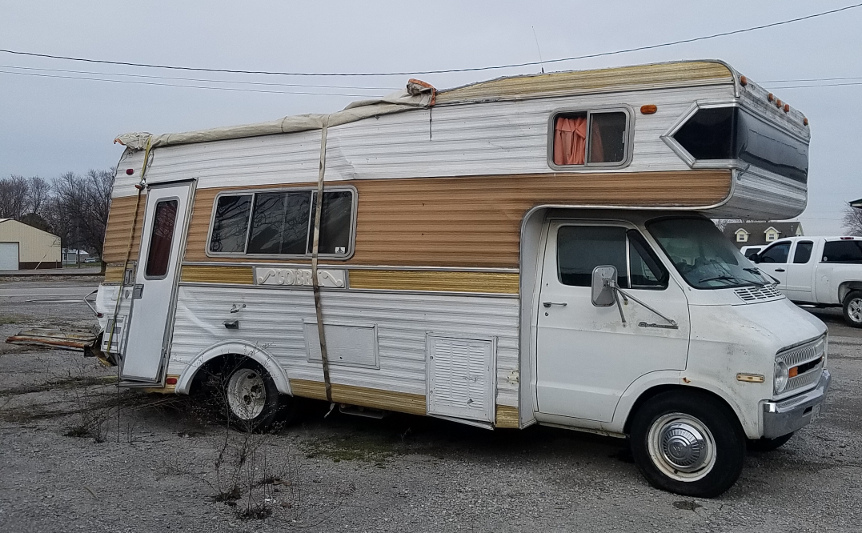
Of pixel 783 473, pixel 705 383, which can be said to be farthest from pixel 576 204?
pixel 783 473

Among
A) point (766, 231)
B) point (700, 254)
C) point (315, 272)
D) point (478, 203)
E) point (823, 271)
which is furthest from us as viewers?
point (766, 231)

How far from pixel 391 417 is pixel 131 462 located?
2.56m

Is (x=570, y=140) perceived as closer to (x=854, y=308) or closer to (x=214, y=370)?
(x=214, y=370)

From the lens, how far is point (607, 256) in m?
5.70

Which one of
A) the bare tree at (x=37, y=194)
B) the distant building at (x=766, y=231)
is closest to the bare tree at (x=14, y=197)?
the bare tree at (x=37, y=194)

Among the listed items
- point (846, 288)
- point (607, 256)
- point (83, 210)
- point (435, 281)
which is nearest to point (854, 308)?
point (846, 288)

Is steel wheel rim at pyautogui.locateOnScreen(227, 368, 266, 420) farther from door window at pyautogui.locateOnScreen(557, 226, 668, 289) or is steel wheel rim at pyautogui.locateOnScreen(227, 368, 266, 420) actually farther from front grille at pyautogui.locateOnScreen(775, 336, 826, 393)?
front grille at pyautogui.locateOnScreen(775, 336, 826, 393)

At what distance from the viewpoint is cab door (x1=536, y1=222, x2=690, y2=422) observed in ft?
17.5

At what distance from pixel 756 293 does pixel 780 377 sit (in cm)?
81

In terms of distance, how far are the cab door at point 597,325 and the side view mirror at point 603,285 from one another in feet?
0.35

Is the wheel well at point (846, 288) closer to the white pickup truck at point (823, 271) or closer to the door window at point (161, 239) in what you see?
the white pickup truck at point (823, 271)

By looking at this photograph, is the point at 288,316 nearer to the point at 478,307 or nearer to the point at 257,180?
the point at 257,180

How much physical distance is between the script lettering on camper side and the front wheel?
41.6ft

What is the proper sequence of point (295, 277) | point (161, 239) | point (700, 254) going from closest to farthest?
point (700, 254) → point (295, 277) → point (161, 239)
